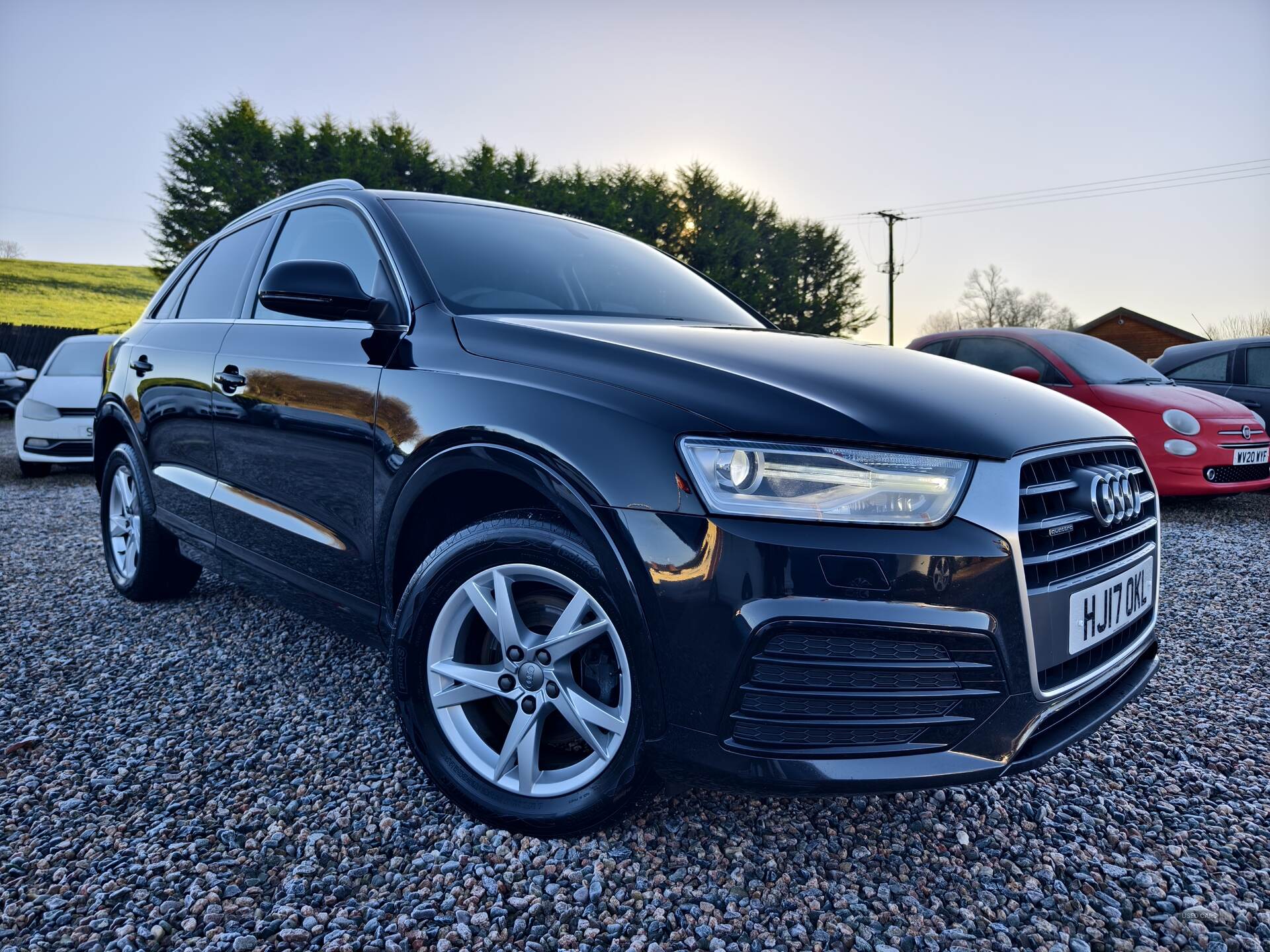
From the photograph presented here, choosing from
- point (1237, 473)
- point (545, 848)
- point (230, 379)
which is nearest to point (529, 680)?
point (545, 848)

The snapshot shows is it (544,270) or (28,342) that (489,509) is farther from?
(28,342)

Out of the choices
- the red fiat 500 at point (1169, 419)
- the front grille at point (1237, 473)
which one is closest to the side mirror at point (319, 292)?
the red fiat 500 at point (1169, 419)

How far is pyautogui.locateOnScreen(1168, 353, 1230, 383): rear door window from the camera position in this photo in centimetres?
812

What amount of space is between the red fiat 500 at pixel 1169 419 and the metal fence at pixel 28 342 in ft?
86.9

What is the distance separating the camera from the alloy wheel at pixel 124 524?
395cm

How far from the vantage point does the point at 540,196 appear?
28234mm

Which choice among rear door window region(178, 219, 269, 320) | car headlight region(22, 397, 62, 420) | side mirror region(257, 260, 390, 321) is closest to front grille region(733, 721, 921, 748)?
side mirror region(257, 260, 390, 321)

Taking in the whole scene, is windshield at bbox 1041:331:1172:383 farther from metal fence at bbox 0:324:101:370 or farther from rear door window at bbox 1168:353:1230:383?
metal fence at bbox 0:324:101:370

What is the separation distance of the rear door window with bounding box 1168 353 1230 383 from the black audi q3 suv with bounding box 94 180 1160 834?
735 cm

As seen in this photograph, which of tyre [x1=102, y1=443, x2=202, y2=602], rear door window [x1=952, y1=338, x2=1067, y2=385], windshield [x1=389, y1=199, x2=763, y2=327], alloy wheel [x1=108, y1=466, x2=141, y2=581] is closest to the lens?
windshield [x1=389, y1=199, x2=763, y2=327]

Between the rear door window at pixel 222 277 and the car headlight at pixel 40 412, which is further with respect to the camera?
Result: the car headlight at pixel 40 412

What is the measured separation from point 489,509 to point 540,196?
27.9 m

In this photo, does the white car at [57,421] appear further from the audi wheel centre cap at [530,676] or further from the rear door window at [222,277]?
the audi wheel centre cap at [530,676]

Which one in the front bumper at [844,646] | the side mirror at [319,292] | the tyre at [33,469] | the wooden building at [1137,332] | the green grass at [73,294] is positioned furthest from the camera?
the green grass at [73,294]
